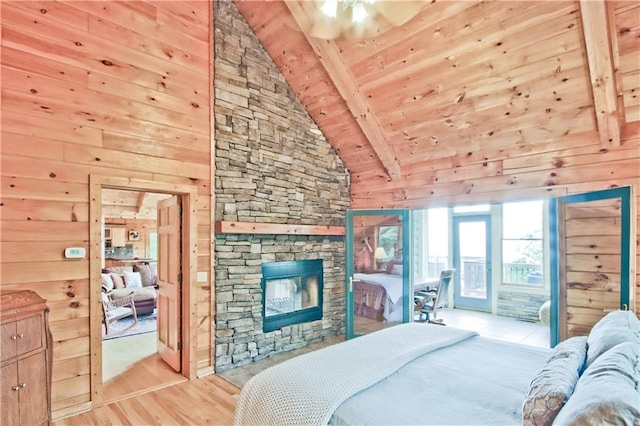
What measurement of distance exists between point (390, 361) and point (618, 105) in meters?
2.96

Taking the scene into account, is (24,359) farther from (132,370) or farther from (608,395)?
(608,395)

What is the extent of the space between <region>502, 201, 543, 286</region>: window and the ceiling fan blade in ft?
15.5

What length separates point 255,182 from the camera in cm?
432

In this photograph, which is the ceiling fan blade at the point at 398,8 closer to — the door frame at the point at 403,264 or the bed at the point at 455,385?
the door frame at the point at 403,264

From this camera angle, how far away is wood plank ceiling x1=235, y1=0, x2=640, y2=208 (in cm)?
281

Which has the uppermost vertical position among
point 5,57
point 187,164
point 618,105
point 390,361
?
point 5,57

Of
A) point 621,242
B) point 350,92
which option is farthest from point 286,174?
point 621,242

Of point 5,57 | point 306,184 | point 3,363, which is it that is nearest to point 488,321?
point 306,184

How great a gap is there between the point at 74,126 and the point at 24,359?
75.4 inches

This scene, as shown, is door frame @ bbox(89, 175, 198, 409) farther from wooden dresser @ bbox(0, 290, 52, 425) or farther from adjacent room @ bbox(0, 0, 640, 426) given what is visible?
wooden dresser @ bbox(0, 290, 52, 425)

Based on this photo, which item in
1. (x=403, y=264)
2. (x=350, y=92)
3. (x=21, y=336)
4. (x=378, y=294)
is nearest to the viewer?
(x=21, y=336)

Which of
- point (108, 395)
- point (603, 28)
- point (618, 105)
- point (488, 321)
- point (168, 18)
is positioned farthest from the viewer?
point (488, 321)

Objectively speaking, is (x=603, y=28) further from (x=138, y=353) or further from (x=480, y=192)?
(x=138, y=353)

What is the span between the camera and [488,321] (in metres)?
6.32
